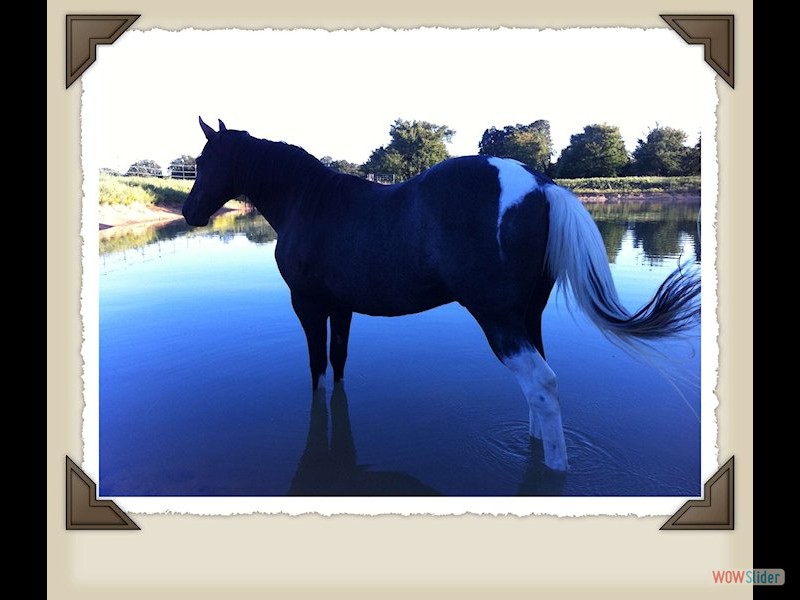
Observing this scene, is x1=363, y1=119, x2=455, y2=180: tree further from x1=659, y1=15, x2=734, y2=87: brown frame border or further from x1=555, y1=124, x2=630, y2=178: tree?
x1=659, y1=15, x2=734, y2=87: brown frame border

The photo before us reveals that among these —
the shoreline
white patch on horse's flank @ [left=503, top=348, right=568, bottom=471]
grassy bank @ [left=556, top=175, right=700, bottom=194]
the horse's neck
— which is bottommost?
white patch on horse's flank @ [left=503, top=348, right=568, bottom=471]

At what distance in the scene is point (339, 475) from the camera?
269 centimetres

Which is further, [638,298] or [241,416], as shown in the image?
[638,298]

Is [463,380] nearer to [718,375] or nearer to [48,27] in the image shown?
[718,375]

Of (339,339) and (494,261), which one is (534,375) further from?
(339,339)

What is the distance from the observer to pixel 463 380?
3816 millimetres

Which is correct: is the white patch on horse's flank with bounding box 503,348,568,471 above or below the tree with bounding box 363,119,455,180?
below

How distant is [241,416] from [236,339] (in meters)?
1.63

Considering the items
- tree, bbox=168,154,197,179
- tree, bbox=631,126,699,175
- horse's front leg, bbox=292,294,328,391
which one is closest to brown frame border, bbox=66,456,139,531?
horse's front leg, bbox=292,294,328,391

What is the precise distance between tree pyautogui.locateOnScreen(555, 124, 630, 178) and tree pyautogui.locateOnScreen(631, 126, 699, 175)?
0.48m

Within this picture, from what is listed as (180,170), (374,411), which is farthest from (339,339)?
(180,170)

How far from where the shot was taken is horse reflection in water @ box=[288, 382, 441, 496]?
8.45 feet

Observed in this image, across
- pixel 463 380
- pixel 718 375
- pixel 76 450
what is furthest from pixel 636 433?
pixel 76 450

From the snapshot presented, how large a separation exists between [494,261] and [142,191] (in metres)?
18.6
